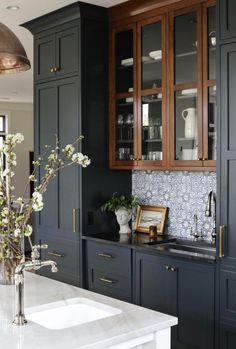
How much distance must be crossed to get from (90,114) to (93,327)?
2580 mm

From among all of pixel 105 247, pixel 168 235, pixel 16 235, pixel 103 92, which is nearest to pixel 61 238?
pixel 105 247

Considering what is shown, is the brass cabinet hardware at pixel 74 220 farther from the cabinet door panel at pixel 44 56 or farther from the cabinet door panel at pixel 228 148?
the cabinet door panel at pixel 228 148

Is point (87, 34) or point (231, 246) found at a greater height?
point (87, 34)

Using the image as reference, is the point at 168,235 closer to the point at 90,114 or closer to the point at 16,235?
the point at 90,114

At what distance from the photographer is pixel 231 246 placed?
3.24 meters

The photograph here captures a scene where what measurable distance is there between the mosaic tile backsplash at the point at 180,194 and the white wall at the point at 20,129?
7.46m

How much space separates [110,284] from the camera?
4.14 metres

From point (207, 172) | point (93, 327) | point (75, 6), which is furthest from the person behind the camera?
point (75, 6)

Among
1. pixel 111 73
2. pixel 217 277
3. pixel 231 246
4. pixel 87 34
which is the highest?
pixel 87 34

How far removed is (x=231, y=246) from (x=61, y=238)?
70.8 inches

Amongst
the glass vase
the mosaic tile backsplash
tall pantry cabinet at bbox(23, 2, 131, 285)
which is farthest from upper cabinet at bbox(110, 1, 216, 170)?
the glass vase

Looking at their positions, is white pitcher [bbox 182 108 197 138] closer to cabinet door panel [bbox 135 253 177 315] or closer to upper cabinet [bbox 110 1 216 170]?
upper cabinet [bbox 110 1 216 170]

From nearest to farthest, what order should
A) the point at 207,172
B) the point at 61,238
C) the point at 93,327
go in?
the point at 93,327, the point at 207,172, the point at 61,238

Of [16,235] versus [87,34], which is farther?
[87,34]
